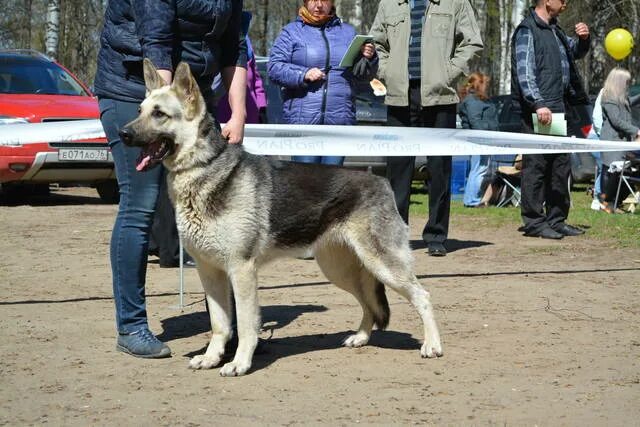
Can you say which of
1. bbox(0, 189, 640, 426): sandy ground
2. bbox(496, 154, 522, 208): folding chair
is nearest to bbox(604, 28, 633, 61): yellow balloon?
bbox(496, 154, 522, 208): folding chair

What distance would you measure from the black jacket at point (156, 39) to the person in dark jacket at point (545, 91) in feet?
19.2

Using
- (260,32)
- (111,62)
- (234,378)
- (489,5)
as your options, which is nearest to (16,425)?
(234,378)

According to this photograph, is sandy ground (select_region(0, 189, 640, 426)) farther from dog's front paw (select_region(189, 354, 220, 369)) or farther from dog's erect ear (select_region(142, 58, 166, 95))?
dog's erect ear (select_region(142, 58, 166, 95))

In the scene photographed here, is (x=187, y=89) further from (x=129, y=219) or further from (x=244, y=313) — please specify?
(x=244, y=313)

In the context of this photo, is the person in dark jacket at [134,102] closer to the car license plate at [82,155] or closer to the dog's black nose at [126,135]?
the dog's black nose at [126,135]

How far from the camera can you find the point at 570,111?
1179 cm

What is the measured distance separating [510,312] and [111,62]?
3.27m

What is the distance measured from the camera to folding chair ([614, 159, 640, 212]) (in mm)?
14484

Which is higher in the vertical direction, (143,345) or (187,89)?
(187,89)

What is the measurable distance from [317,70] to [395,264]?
3.73 meters

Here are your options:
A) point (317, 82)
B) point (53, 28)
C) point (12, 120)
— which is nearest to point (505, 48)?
point (53, 28)

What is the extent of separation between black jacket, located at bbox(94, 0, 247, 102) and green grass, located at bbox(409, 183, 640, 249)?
21.2 ft

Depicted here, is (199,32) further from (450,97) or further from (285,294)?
(450,97)

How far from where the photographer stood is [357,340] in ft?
19.3
